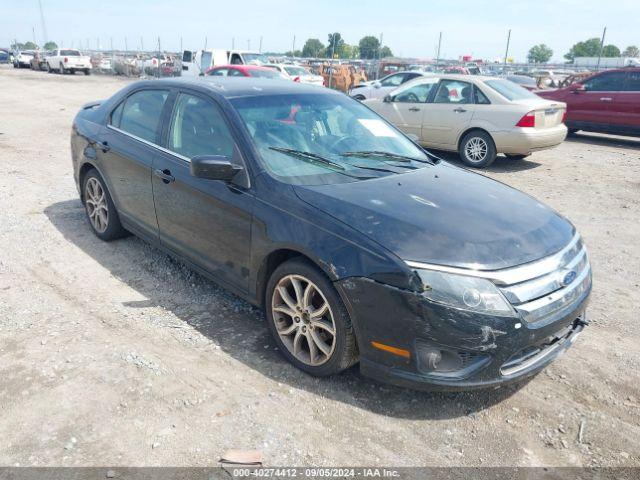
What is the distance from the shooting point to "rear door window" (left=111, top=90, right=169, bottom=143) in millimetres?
4426

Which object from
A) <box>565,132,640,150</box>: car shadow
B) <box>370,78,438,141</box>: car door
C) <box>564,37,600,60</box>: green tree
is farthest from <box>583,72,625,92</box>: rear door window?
<box>564,37,600,60</box>: green tree

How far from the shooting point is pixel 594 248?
565 centimetres

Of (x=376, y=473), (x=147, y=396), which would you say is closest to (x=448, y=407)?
(x=376, y=473)

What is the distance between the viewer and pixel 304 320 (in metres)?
3.23

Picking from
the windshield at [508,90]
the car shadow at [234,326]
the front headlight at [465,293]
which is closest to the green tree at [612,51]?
the windshield at [508,90]

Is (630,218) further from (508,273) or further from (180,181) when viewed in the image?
(180,181)

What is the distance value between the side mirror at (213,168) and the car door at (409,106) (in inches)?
289

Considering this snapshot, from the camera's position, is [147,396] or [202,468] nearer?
[202,468]

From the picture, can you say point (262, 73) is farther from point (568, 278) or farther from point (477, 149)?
point (568, 278)

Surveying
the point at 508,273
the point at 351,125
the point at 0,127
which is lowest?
the point at 0,127

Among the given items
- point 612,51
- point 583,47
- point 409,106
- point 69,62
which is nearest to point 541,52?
point 583,47

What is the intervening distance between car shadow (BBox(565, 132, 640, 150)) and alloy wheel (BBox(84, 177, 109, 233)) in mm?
11254

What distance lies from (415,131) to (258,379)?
313 inches

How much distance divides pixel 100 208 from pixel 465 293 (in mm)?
3896
